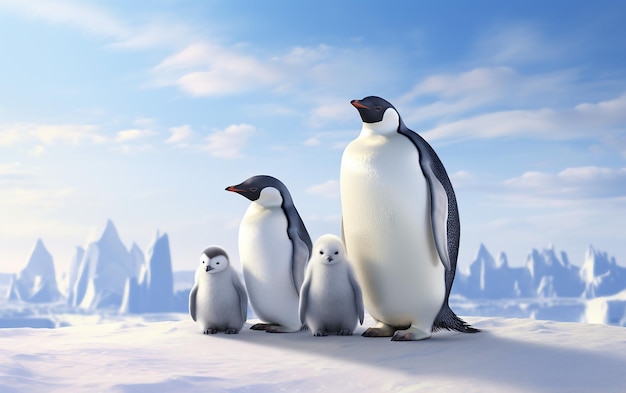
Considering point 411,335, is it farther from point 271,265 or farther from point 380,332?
point 271,265

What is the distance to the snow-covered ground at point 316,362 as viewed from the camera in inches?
112

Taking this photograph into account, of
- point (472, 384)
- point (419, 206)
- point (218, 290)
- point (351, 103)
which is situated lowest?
point (472, 384)

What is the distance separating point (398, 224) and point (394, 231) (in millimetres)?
46

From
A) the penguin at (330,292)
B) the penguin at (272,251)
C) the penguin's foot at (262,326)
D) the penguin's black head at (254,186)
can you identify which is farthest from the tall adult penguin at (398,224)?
the penguin's foot at (262,326)

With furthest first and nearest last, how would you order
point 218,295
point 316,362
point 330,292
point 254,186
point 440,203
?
point 254,186
point 218,295
point 330,292
point 440,203
point 316,362

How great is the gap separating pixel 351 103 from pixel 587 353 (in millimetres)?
1837

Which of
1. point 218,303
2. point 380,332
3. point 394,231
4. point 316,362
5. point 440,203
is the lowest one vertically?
point 316,362

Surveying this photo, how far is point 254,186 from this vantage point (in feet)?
14.1

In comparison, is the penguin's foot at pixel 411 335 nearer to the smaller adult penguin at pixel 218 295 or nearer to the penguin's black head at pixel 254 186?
the smaller adult penguin at pixel 218 295

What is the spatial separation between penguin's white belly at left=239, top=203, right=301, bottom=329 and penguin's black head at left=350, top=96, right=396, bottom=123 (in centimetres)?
82

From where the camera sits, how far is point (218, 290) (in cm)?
415

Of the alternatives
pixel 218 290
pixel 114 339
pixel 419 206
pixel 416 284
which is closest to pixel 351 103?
pixel 419 206

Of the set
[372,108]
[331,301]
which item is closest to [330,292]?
[331,301]

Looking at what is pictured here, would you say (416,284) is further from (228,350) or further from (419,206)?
(228,350)
